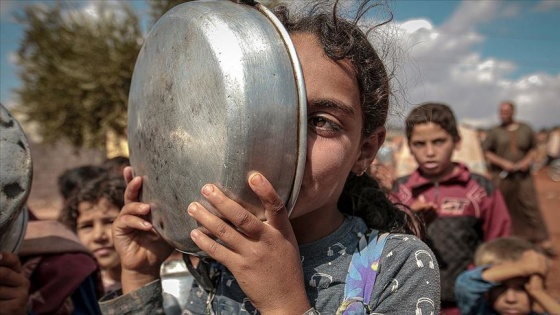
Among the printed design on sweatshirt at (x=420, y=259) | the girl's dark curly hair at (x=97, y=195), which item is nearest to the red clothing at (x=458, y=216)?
the girl's dark curly hair at (x=97, y=195)

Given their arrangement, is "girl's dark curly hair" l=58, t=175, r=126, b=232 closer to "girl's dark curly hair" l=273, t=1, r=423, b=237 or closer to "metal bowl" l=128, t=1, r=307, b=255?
"girl's dark curly hair" l=273, t=1, r=423, b=237

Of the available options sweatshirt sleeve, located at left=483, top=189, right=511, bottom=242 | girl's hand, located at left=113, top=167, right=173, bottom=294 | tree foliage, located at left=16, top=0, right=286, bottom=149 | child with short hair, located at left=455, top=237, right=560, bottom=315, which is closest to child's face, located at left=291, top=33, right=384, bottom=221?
girl's hand, located at left=113, top=167, right=173, bottom=294

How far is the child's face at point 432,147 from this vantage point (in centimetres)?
391

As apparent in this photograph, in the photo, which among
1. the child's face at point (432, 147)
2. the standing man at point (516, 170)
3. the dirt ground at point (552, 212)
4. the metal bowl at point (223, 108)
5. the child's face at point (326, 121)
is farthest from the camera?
the standing man at point (516, 170)

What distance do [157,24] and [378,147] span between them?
24.0 inches

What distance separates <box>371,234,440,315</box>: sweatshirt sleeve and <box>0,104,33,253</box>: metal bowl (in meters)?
0.87

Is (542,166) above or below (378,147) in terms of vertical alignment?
below

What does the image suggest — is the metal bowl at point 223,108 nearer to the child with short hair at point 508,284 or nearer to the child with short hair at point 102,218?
the child with short hair at point 508,284

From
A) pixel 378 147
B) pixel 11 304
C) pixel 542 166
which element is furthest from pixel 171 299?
pixel 542 166

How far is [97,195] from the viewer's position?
10.9ft

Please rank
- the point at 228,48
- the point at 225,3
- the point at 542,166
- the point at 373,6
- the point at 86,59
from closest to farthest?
the point at 228,48
the point at 225,3
the point at 373,6
the point at 86,59
the point at 542,166

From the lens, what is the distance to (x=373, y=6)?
1.38m

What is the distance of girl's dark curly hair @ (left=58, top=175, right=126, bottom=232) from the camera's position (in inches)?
129

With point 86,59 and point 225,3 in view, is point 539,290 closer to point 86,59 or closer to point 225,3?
point 225,3
